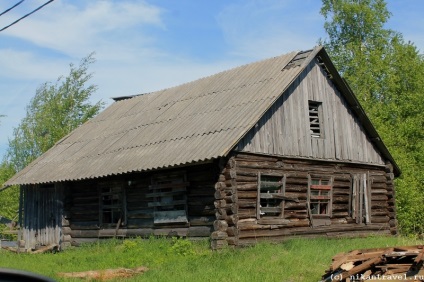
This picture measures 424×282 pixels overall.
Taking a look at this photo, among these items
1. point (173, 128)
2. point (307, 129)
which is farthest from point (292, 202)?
point (173, 128)

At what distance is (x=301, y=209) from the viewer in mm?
17312

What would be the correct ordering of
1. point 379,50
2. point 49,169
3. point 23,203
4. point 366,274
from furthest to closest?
point 379,50 < point 23,203 < point 49,169 < point 366,274

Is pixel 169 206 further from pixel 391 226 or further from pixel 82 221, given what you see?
pixel 391 226

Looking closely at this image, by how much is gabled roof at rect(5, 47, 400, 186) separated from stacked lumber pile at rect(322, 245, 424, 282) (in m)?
5.00

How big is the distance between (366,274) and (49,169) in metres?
15.0

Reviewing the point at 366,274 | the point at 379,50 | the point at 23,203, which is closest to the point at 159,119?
the point at 23,203

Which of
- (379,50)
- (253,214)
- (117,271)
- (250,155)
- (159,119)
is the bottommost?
(117,271)

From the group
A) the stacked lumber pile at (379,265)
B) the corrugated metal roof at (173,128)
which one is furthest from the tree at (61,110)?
the stacked lumber pile at (379,265)

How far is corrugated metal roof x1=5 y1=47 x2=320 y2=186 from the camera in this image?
16031 millimetres

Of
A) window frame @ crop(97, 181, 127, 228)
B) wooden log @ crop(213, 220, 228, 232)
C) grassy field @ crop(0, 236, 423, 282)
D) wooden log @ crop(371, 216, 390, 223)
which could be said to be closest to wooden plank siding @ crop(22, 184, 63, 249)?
window frame @ crop(97, 181, 127, 228)

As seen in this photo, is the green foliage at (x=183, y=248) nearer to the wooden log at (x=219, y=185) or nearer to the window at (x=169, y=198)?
the window at (x=169, y=198)

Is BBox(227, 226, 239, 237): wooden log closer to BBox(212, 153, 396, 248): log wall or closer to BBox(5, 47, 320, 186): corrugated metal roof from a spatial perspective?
BBox(212, 153, 396, 248): log wall

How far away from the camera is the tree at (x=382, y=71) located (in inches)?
1303

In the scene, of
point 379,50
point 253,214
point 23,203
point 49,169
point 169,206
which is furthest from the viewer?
point 379,50
